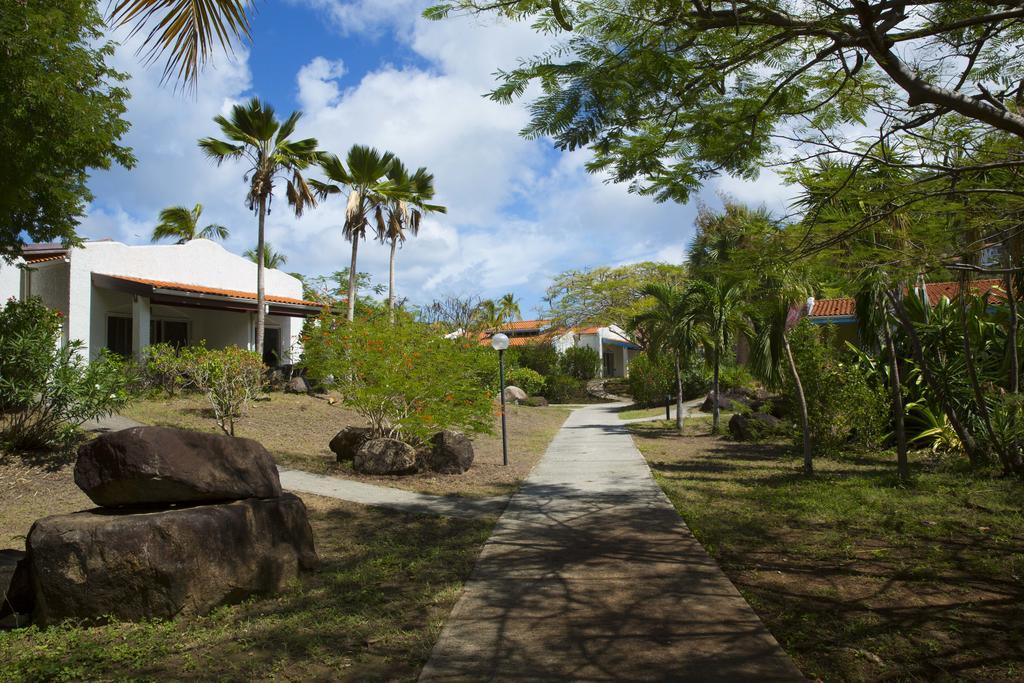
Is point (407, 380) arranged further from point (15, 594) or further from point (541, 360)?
point (541, 360)

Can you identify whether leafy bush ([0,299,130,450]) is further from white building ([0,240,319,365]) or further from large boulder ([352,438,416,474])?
white building ([0,240,319,365])

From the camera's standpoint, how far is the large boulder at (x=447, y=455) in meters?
10.2

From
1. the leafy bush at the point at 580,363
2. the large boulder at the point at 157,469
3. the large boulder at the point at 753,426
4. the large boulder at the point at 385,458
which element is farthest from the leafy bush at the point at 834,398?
the leafy bush at the point at 580,363

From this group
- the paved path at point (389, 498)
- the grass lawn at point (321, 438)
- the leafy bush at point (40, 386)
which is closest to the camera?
the paved path at point (389, 498)

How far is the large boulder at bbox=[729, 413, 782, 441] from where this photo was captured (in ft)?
46.7

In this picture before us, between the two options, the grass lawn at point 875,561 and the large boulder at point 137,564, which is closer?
the grass lawn at point 875,561

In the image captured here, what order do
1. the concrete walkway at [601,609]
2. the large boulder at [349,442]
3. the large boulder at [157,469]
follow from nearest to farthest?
the concrete walkway at [601,609], the large boulder at [157,469], the large boulder at [349,442]

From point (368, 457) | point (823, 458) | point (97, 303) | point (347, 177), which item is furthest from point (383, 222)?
point (823, 458)

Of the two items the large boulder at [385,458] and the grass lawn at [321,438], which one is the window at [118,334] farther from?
the large boulder at [385,458]

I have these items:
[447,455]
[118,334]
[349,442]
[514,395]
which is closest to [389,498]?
[447,455]

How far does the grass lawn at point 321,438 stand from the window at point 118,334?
4788mm

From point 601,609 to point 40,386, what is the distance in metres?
8.55

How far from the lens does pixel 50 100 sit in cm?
690

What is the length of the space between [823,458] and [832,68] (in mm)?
7564
